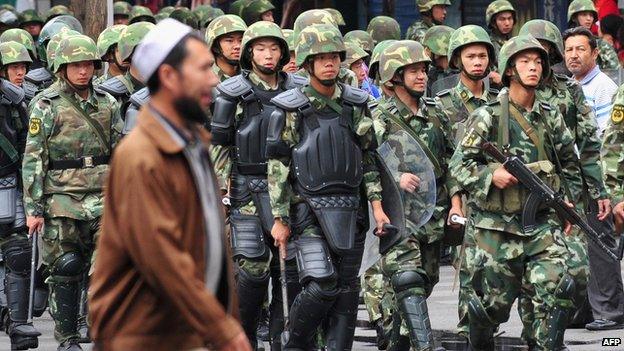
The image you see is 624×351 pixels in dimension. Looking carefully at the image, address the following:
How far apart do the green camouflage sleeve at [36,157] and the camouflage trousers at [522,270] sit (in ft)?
9.66

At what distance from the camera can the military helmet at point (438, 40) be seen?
57.5 feet

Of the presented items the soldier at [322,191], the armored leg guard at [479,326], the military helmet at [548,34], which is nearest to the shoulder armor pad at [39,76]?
the military helmet at [548,34]

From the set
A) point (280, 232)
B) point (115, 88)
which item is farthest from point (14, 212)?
point (280, 232)

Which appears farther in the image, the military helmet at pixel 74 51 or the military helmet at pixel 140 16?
the military helmet at pixel 140 16

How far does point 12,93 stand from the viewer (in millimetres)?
13234

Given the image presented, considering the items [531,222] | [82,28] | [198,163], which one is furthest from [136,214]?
[82,28]

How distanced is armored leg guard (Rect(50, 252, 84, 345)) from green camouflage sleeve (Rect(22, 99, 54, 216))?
0.35 m

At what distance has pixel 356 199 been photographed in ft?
36.0

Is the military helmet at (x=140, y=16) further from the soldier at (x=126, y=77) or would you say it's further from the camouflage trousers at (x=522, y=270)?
the camouflage trousers at (x=522, y=270)

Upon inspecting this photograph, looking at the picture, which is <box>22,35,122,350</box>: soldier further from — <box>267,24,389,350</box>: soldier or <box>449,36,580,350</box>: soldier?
<box>449,36,580,350</box>: soldier

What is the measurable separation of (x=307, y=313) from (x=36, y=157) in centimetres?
227

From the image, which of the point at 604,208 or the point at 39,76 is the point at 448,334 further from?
the point at 39,76

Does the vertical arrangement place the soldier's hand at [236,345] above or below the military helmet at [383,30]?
above

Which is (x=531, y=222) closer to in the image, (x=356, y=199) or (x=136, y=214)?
(x=356, y=199)
